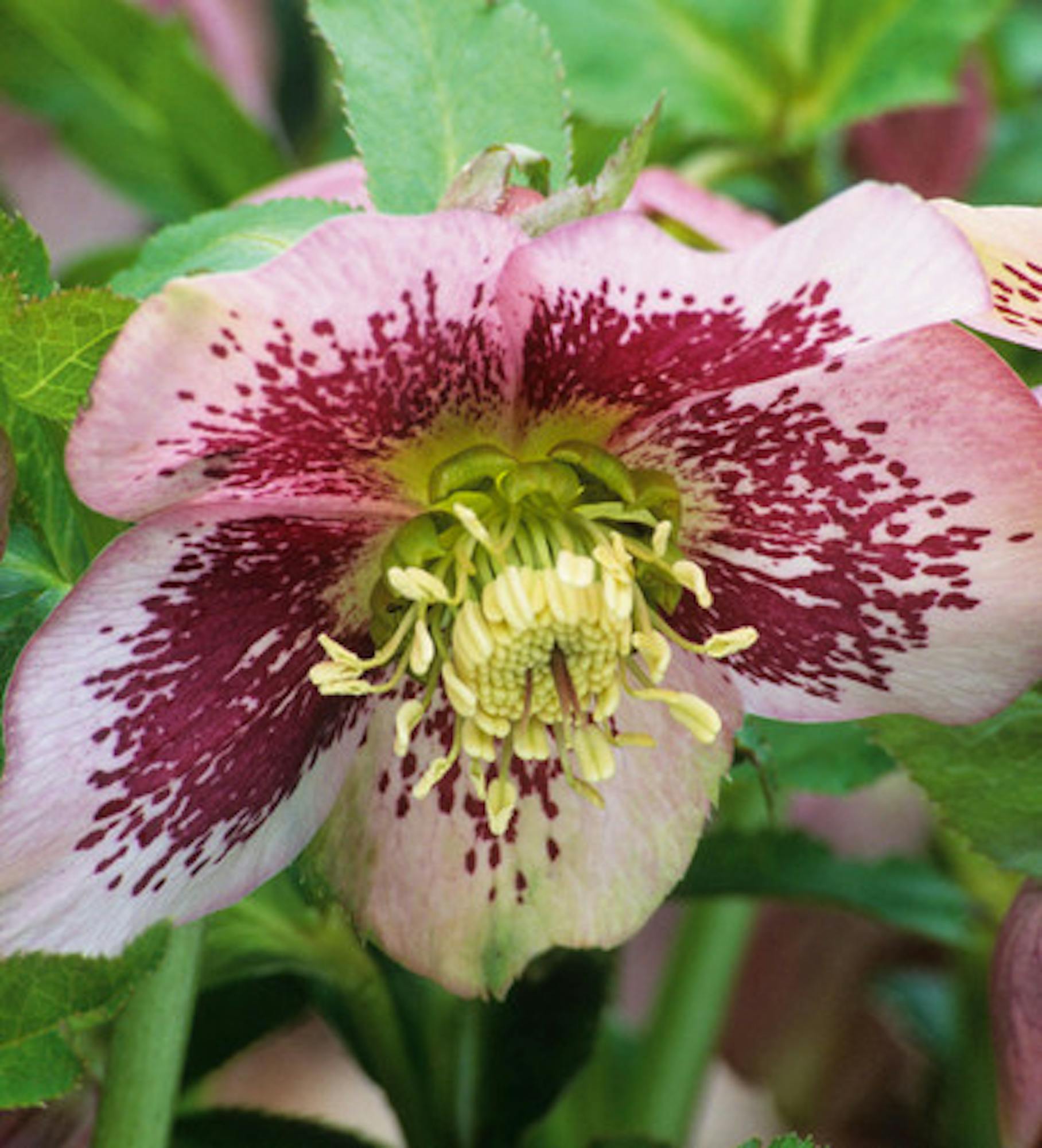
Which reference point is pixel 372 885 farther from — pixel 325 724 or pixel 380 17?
pixel 380 17

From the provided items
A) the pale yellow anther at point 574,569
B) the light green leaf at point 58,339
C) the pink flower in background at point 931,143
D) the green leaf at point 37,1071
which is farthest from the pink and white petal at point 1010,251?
the pink flower in background at point 931,143

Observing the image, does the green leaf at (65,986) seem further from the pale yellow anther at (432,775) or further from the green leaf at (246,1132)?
the green leaf at (246,1132)

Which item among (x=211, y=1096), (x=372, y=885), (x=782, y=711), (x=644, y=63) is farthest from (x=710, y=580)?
(x=211, y=1096)

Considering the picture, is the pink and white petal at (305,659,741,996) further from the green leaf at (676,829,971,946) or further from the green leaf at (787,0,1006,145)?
the green leaf at (787,0,1006,145)

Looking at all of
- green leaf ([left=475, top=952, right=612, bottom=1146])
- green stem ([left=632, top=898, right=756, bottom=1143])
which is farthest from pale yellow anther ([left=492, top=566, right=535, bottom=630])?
green stem ([left=632, top=898, right=756, bottom=1143])

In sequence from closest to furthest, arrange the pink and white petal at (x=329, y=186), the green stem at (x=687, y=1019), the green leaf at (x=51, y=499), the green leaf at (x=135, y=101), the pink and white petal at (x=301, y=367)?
the pink and white petal at (x=301, y=367) → the green leaf at (x=51, y=499) → the pink and white petal at (x=329, y=186) → the green stem at (x=687, y=1019) → the green leaf at (x=135, y=101)

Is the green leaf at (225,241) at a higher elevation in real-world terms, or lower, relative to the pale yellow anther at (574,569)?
higher

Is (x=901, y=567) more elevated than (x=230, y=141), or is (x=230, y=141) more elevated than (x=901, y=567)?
(x=230, y=141)

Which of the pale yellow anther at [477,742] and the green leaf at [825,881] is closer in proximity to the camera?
the pale yellow anther at [477,742]
